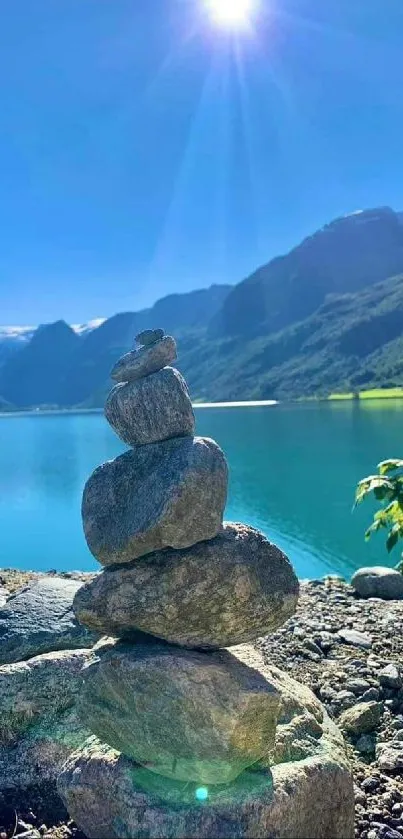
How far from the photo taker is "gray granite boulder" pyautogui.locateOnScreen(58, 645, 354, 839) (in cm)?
681

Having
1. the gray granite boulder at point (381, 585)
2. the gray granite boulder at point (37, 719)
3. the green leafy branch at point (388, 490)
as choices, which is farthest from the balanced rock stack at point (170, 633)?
the gray granite boulder at point (381, 585)

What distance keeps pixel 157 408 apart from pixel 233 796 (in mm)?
4466

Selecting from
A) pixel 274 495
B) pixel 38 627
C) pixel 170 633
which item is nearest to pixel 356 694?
pixel 170 633

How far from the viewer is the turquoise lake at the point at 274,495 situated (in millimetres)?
43562

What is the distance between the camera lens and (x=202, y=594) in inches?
311

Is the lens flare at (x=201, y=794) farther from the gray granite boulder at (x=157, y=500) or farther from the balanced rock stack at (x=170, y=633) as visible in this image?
the gray granite boulder at (x=157, y=500)

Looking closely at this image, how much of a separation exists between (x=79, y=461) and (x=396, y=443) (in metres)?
50.8

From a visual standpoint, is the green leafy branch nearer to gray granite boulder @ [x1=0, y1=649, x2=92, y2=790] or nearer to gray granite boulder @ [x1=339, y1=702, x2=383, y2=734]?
gray granite boulder @ [x1=339, y1=702, x2=383, y2=734]

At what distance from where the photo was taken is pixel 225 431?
148875 millimetres

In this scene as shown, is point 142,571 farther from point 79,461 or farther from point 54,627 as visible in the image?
point 79,461

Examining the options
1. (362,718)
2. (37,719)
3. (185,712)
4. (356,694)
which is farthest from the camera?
(356,694)

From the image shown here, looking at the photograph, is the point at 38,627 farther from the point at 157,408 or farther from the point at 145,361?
the point at 145,361

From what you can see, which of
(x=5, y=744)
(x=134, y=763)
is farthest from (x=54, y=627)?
(x=134, y=763)

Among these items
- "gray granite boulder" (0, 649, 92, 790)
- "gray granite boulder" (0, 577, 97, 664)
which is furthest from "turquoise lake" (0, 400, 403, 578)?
"gray granite boulder" (0, 649, 92, 790)
